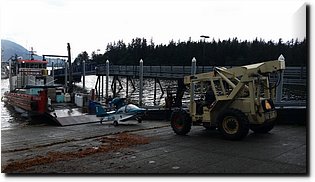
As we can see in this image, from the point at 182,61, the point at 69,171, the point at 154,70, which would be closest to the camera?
the point at 69,171

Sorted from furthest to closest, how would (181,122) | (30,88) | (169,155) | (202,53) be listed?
(202,53)
(30,88)
(181,122)
(169,155)

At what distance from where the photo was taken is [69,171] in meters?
4.48

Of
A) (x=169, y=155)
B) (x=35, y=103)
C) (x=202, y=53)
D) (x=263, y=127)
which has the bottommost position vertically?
(x=169, y=155)

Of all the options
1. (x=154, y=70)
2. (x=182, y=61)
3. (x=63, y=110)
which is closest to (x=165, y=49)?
(x=182, y=61)

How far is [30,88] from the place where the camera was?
1589 centimetres

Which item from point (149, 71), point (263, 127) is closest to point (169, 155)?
point (263, 127)

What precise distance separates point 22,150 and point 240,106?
494 centimetres

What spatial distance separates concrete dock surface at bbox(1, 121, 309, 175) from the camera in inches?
177

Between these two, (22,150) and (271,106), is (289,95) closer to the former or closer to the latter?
(271,106)

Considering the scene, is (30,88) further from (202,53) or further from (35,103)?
(202,53)

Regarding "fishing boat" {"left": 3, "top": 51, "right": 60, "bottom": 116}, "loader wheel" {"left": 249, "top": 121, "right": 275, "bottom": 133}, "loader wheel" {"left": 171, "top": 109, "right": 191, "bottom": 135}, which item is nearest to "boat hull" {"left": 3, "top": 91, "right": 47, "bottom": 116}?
"fishing boat" {"left": 3, "top": 51, "right": 60, "bottom": 116}

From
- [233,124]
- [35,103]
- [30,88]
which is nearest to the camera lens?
[233,124]

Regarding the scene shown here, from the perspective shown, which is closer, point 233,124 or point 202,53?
point 233,124

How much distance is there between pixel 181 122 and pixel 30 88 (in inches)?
425
